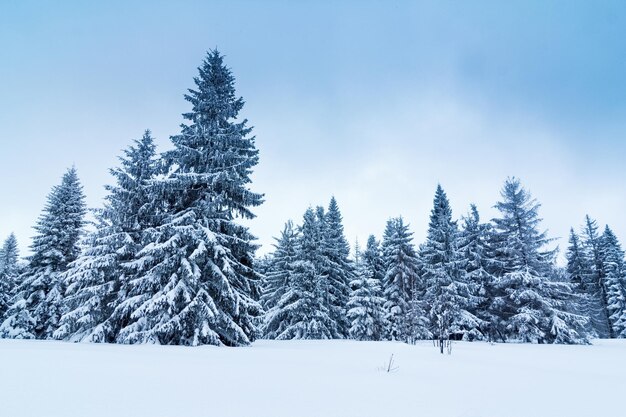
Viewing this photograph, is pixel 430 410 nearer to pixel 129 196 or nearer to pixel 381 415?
pixel 381 415

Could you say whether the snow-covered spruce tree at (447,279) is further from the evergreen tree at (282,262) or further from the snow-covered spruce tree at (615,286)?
the snow-covered spruce tree at (615,286)

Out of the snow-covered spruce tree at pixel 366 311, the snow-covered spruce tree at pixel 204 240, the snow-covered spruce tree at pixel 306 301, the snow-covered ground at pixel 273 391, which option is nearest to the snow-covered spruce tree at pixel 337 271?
the snow-covered spruce tree at pixel 306 301

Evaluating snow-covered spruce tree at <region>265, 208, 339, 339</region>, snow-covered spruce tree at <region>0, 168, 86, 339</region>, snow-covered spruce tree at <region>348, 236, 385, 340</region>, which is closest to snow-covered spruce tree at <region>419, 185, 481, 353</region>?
snow-covered spruce tree at <region>348, 236, 385, 340</region>

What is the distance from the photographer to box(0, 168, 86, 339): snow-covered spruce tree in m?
22.2

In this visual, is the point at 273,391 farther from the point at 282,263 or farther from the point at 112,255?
the point at 282,263

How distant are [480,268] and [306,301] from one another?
14.9 metres

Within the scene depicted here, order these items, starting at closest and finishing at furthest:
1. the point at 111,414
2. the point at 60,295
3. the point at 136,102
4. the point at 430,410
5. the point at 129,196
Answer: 1. the point at 111,414
2. the point at 430,410
3. the point at 129,196
4. the point at 60,295
5. the point at 136,102

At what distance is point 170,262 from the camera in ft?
45.3

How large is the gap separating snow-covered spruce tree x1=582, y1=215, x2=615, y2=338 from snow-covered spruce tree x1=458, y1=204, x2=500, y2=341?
62.2 feet

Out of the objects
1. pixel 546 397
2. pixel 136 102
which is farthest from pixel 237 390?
pixel 136 102

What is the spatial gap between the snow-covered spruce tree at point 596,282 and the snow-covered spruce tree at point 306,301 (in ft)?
103

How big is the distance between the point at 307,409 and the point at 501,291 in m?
28.5

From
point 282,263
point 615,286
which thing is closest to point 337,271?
point 282,263

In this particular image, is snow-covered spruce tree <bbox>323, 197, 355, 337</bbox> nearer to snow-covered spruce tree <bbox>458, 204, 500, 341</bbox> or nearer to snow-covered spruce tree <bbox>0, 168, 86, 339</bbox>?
snow-covered spruce tree <bbox>458, 204, 500, 341</bbox>
